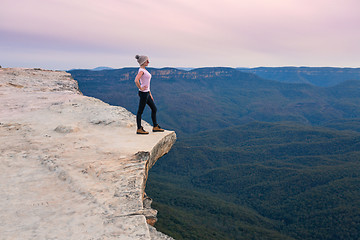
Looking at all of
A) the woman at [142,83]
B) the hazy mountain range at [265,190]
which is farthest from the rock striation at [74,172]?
the hazy mountain range at [265,190]

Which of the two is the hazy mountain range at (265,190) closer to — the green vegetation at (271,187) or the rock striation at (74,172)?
the green vegetation at (271,187)

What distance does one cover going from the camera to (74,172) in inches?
221

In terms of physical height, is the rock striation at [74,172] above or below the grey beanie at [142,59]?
below

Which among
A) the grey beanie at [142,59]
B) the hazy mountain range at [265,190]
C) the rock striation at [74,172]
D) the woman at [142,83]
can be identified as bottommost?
the hazy mountain range at [265,190]

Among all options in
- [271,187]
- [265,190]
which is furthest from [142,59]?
[271,187]

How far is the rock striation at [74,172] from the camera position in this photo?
13.3ft

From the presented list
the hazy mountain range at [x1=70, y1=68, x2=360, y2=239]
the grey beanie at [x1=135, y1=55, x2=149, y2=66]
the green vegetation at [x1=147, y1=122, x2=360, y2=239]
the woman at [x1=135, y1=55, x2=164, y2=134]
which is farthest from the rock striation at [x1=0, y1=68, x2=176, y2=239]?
the green vegetation at [x1=147, y1=122, x2=360, y2=239]

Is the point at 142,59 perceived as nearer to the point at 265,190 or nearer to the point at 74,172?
the point at 74,172

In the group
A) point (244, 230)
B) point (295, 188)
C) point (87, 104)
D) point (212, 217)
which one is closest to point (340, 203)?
point (295, 188)

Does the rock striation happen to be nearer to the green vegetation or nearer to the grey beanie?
the grey beanie

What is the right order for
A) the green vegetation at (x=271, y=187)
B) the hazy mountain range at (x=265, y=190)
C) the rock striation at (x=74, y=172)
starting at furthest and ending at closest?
the green vegetation at (x=271, y=187) → the hazy mountain range at (x=265, y=190) → the rock striation at (x=74, y=172)

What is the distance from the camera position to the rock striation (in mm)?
4062

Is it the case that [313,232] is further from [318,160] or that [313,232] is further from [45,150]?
[45,150]

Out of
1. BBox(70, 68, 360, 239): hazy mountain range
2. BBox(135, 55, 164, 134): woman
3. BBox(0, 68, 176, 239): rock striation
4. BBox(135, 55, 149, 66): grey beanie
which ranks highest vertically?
BBox(135, 55, 149, 66): grey beanie
